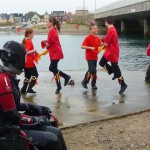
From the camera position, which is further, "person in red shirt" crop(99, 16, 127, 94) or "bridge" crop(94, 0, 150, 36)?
"bridge" crop(94, 0, 150, 36)

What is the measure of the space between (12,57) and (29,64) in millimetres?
5389

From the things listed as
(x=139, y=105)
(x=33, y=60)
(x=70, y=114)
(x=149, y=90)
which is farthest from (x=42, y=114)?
(x=149, y=90)

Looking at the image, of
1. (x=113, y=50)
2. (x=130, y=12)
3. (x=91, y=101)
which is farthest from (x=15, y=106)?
(x=130, y=12)

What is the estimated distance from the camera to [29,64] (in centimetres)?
935

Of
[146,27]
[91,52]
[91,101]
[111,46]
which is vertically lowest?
[146,27]

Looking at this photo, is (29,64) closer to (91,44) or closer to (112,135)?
(91,44)

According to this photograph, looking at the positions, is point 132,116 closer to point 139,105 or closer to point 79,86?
point 139,105

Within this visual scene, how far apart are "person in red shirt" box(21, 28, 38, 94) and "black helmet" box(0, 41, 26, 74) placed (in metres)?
5.12

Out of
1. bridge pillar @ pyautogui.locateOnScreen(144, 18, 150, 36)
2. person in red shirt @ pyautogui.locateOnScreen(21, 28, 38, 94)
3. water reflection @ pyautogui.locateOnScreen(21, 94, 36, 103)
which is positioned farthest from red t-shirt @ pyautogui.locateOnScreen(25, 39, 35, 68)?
bridge pillar @ pyautogui.locateOnScreen(144, 18, 150, 36)

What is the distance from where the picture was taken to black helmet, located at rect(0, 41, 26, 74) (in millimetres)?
3977

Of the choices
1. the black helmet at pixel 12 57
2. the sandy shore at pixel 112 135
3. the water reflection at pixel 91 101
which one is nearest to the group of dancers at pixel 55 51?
the water reflection at pixel 91 101

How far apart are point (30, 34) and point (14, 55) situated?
538 cm

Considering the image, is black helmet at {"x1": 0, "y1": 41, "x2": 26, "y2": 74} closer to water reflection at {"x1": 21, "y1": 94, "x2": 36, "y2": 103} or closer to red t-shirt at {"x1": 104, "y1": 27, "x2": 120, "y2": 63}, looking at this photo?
water reflection at {"x1": 21, "y1": 94, "x2": 36, "y2": 103}

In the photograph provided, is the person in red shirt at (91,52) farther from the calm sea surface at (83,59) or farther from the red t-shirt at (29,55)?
the calm sea surface at (83,59)
